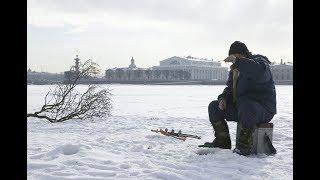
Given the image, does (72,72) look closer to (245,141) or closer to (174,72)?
(245,141)

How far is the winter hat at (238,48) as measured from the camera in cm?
452

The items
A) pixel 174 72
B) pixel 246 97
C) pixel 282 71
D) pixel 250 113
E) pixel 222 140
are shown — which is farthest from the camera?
pixel 174 72

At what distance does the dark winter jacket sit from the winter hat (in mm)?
179

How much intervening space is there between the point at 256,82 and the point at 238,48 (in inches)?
19.1

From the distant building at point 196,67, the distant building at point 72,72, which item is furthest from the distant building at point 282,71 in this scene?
the distant building at point 72,72

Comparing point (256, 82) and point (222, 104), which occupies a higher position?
point (256, 82)

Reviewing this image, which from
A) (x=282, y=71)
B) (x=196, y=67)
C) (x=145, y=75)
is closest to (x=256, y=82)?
(x=145, y=75)

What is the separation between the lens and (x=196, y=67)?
386 ft

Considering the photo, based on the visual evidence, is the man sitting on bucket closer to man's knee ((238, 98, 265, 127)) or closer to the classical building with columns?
man's knee ((238, 98, 265, 127))

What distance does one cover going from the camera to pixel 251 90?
4301mm

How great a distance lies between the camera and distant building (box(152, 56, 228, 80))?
117188 millimetres

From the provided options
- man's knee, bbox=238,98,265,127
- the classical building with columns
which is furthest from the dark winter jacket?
the classical building with columns
